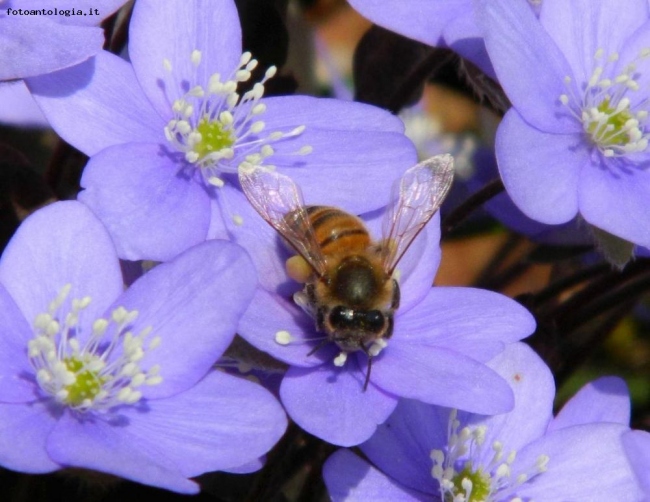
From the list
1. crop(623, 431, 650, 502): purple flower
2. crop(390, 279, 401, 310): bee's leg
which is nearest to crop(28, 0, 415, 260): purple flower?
crop(390, 279, 401, 310): bee's leg

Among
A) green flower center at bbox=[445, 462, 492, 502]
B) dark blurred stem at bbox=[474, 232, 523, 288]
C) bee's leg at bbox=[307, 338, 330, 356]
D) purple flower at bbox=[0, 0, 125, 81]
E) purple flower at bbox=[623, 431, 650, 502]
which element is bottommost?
dark blurred stem at bbox=[474, 232, 523, 288]

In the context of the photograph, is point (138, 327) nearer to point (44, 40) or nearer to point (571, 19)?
point (44, 40)

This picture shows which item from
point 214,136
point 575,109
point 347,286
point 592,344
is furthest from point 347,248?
point 592,344

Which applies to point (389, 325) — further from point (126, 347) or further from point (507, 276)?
point (507, 276)

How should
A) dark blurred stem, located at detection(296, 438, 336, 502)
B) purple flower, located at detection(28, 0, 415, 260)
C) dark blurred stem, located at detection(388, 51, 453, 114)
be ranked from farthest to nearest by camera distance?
1. dark blurred stem, located at detection(388, 51, 453, 114)
2. dark blurred stem, located at detection(296, 438, 336, 502)
3. purple flower, located at detection(28, 0, 415, 260)

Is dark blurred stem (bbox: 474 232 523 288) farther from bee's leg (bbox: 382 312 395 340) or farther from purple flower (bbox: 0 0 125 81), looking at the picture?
purple flower (bbox: 0 0 125 81)

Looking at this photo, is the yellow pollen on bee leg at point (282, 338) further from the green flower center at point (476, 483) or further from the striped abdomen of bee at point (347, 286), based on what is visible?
the green flower center at point (476, 483)

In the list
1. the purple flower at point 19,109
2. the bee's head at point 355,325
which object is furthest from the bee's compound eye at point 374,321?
the purple flower at point 19,109

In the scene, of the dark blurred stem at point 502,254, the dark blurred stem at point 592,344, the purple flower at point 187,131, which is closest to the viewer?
→ the purple flower at point 187,131
